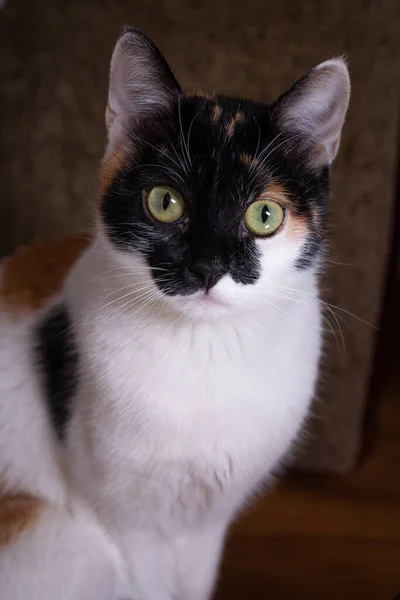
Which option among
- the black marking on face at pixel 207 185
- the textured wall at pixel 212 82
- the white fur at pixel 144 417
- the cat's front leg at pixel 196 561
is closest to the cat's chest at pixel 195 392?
the white fur at pixel 144 417

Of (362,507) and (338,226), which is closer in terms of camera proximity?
(338,226)

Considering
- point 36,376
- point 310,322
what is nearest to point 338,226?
point 310,322

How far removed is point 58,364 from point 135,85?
1.42 feet

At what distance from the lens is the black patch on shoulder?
3.27 ft

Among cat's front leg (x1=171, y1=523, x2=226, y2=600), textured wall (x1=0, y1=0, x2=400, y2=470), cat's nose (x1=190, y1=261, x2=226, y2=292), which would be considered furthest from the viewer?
textured wall (x1=0, y1=0, x2=400, y2=470)

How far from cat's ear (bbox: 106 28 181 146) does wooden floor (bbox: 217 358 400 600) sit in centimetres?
97

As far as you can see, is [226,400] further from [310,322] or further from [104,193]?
[104,193]

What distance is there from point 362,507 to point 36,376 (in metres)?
0.92

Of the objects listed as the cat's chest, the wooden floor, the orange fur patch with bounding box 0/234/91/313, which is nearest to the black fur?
the cat's chest

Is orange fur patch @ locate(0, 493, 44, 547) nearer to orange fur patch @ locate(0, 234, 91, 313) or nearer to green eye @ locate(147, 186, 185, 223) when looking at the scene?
orange fur patch @ locate(0, 234, 91, 313)

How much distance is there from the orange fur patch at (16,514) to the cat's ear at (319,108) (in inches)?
26.4

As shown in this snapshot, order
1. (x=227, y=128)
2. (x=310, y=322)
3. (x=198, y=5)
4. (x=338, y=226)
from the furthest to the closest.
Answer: (x=338, y=226), (x=198, y=5), (x=310, y=322), (x=227, y=128)

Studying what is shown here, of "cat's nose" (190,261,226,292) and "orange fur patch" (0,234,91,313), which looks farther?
"orange fur patch" (0,234,91,313)

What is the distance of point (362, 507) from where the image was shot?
157cm
